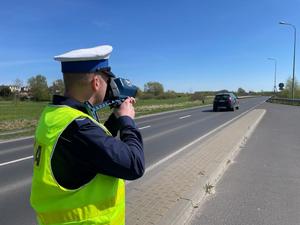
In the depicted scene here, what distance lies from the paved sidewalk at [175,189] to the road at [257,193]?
19cm

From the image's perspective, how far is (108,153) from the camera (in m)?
1.96

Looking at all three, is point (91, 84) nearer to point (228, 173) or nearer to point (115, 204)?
point (115, 204)

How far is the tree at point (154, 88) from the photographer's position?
12724 cm

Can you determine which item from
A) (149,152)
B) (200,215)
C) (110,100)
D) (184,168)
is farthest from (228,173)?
(110,100)

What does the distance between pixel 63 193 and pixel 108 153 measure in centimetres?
27

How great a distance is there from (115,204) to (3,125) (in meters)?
23.6

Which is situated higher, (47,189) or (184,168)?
(47,189)

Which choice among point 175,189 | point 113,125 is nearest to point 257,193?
point 175,189

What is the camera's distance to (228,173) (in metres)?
8.61

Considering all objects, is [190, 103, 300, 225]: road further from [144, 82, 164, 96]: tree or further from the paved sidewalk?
[144, 82, 164, 96]: tree

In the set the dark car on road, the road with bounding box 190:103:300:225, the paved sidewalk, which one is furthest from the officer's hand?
the dark car on road

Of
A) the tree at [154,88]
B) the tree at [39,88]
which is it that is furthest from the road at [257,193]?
the tree at [154,88]

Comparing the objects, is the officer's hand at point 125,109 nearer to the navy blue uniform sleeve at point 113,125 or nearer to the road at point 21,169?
the navy blue uniform sleeve at point 113,125

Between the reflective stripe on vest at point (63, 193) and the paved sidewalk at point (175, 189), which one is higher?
the reflective stripe on vest at point (63, 193)
